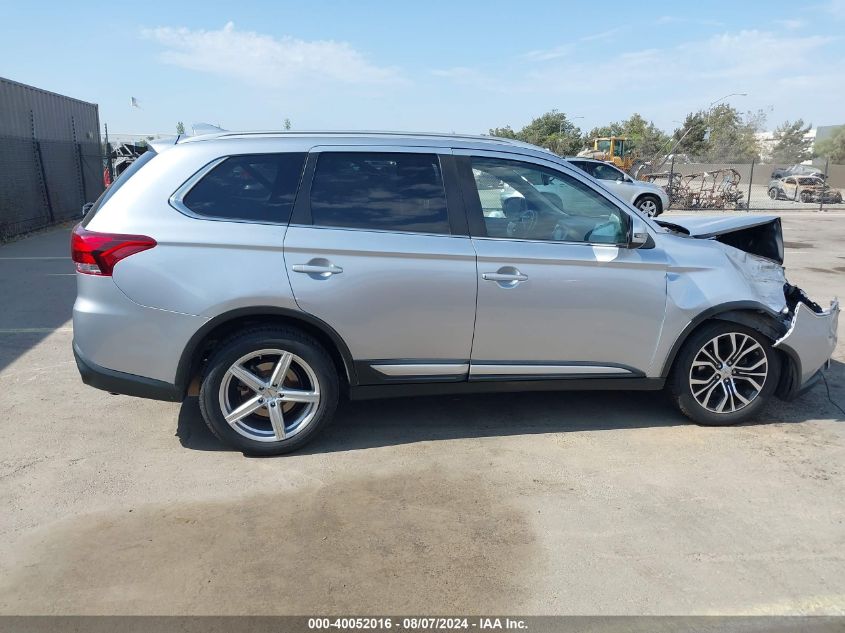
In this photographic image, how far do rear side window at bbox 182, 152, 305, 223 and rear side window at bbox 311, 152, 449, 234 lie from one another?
6.5 inches

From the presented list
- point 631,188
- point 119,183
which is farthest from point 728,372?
point 631,188

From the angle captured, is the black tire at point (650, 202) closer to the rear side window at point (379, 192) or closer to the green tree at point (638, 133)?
the rear side window at point (379, 192)

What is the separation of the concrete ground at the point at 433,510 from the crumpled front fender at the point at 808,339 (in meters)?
0.45

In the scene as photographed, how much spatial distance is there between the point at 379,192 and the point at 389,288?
0.61 m

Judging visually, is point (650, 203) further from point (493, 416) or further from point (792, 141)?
point (792, 141)

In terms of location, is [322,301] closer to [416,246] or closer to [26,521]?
[416,246]

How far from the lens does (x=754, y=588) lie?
2.86 m

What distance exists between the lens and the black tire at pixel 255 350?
385 cm

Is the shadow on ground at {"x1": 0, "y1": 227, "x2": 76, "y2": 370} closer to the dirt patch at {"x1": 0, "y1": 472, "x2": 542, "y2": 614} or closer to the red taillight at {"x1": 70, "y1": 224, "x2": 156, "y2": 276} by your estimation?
the red taillight at {"x1": 70, "y1": 224, "x2": 156, "y2": 276}

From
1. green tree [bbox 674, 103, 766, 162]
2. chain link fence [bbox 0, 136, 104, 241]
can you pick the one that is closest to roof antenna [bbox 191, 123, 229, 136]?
chain link fence [bbox 0, 136, 104, 241]

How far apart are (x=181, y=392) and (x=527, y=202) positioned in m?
2.47

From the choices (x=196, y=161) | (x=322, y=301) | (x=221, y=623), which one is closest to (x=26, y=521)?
(x=221, y=623)

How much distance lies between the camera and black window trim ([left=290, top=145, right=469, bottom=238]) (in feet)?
12.8

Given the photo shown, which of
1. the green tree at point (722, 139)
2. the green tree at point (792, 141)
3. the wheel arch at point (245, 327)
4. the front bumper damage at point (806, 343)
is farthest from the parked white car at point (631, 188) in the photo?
the green tree at point (792, 141)
